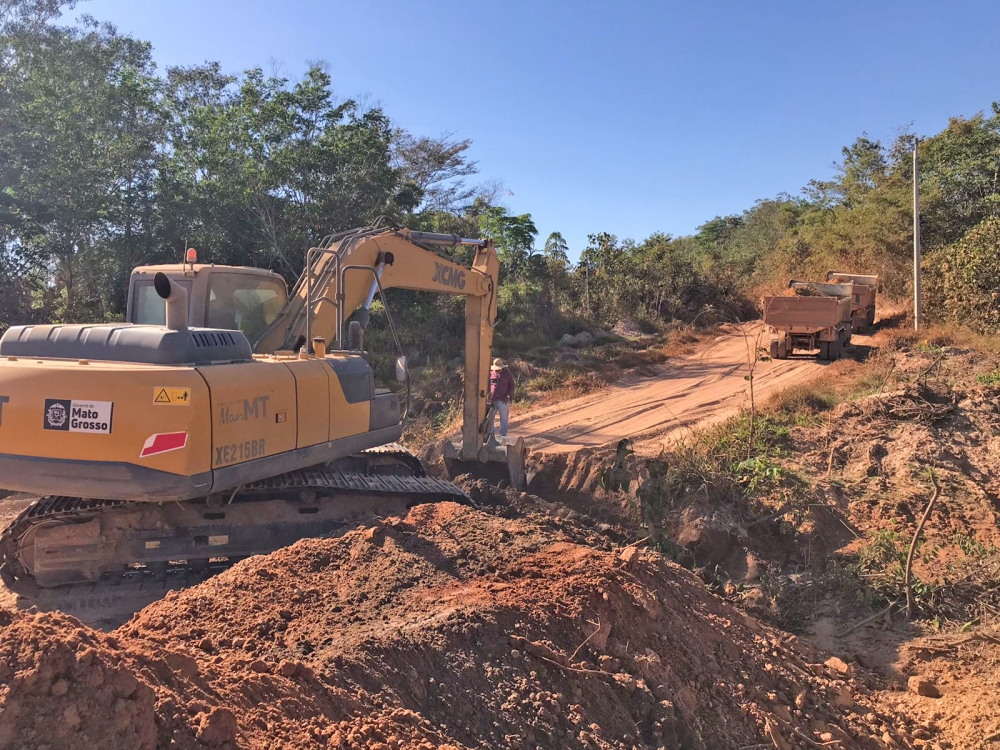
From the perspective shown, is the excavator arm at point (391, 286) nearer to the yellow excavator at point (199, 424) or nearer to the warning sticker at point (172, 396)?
the yellow excavator at point (199, 424)

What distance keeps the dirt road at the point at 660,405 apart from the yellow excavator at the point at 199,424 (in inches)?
162

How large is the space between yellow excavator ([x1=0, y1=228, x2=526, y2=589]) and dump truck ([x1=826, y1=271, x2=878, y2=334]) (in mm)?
14012

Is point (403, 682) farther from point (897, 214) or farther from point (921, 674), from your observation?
point (897, 214)

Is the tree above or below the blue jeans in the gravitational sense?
above

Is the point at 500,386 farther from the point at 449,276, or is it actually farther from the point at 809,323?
the point at 809,323

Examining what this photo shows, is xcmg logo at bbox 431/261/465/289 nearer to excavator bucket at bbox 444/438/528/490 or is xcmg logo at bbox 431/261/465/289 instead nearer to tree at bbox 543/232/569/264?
excavator bucket at bbox 444/438/528/490

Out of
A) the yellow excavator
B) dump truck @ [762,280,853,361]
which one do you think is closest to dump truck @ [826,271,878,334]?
dump truck @ [762,280,853,361]

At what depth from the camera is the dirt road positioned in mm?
10578

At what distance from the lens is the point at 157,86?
18172 mm

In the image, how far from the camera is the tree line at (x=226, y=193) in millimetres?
15312

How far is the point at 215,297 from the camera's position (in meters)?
6.27

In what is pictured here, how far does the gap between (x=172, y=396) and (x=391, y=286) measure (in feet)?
9.54

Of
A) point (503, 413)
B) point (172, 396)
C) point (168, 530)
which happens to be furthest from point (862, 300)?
point (172, 396)

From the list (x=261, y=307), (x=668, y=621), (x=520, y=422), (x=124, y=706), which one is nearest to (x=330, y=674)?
(x=124, y=706)
